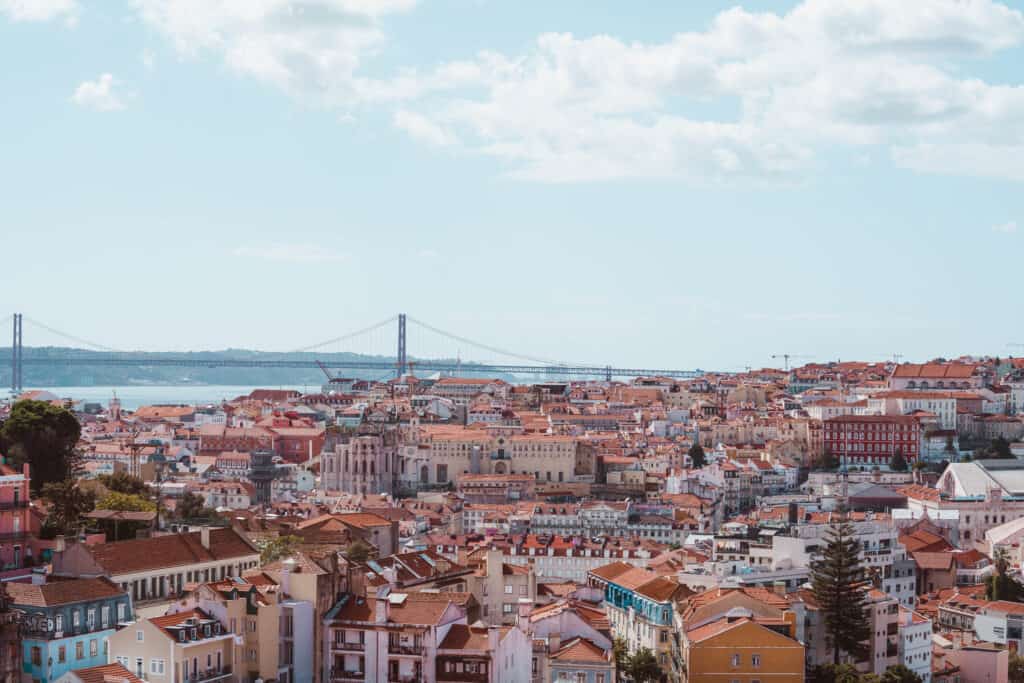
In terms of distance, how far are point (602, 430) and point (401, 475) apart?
17.2 m

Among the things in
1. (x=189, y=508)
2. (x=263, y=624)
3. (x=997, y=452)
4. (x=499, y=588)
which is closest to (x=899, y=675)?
(x=499, y=588)

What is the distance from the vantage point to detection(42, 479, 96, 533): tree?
28422mm

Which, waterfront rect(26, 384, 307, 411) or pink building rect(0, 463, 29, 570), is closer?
pink building rect(0, 463, 29, 570)

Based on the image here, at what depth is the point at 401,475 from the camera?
63.9 meters

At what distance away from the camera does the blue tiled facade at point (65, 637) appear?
22000mm

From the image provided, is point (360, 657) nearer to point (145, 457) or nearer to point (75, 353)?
point (145, 457)

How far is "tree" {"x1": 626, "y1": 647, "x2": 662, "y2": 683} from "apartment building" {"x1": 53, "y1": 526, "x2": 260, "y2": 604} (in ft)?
20.9

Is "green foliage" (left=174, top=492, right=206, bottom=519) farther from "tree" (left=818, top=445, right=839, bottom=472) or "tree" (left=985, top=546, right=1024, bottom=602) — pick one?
"tree" (left=818, top=445, right=839, bottom=472)

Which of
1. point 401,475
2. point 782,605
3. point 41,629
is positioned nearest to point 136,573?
point 41,629

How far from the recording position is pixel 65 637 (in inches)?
878

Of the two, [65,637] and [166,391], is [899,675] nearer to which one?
[65,637]

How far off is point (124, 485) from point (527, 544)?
36.4 feet

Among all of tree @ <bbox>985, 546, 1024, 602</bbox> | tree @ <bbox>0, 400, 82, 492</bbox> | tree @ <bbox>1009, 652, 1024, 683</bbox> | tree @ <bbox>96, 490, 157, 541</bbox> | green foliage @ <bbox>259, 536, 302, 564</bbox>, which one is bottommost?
tree @ <bbox>1009, 652, 1024, 683</bbox>

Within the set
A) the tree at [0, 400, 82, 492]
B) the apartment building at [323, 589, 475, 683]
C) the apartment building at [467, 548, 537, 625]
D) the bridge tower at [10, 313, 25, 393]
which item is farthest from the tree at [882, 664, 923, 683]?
the bridge tower at [10, 313, 25, 393]
